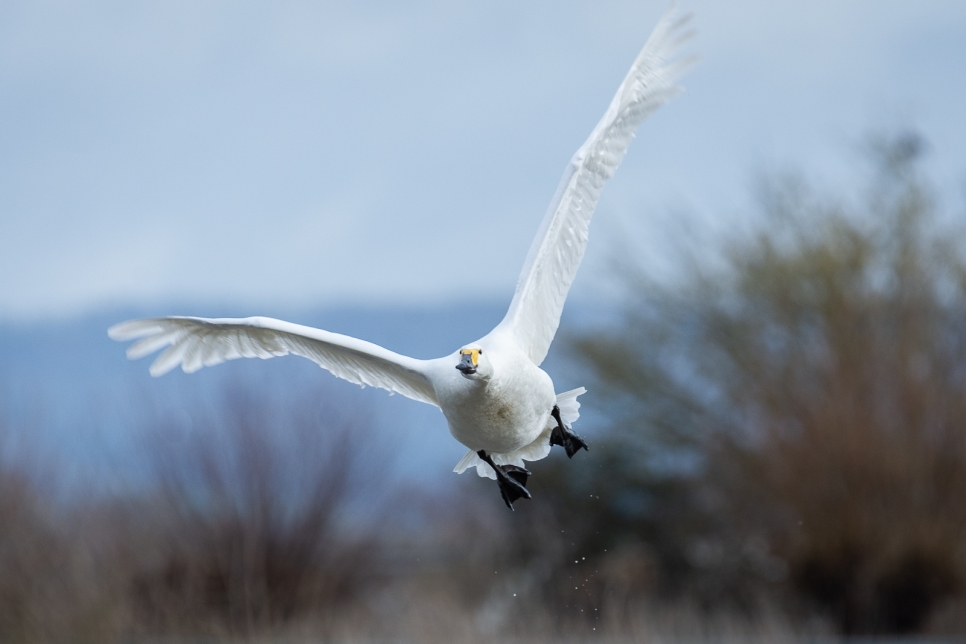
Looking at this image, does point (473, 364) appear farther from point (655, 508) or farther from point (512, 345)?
point (655, 508)

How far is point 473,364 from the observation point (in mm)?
4355

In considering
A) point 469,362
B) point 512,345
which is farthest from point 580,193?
point 469,362

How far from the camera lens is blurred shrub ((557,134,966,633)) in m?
13.0

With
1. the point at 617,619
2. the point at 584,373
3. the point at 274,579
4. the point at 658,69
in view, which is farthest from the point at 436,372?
the point at 584,373

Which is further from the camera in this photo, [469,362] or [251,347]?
[251,347]

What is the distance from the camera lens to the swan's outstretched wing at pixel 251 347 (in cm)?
535

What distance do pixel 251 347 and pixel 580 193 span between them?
6.16 feet

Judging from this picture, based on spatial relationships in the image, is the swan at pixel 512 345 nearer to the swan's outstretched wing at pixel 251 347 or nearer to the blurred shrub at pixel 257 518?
the swan's outstretched wing at pixel 251 347

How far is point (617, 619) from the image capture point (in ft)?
35.9

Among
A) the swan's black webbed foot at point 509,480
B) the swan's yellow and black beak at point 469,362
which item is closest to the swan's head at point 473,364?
the swan's yellow and black beak at point 469,362

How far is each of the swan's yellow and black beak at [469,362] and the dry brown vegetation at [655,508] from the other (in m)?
6.30

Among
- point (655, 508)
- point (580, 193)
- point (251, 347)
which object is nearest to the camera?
point (580, 193)

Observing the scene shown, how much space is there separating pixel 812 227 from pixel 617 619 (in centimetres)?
740

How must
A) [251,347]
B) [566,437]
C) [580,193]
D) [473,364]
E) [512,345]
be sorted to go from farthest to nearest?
[251,347] < [566,437] < [580,193] < [512,345] < [473,364]
